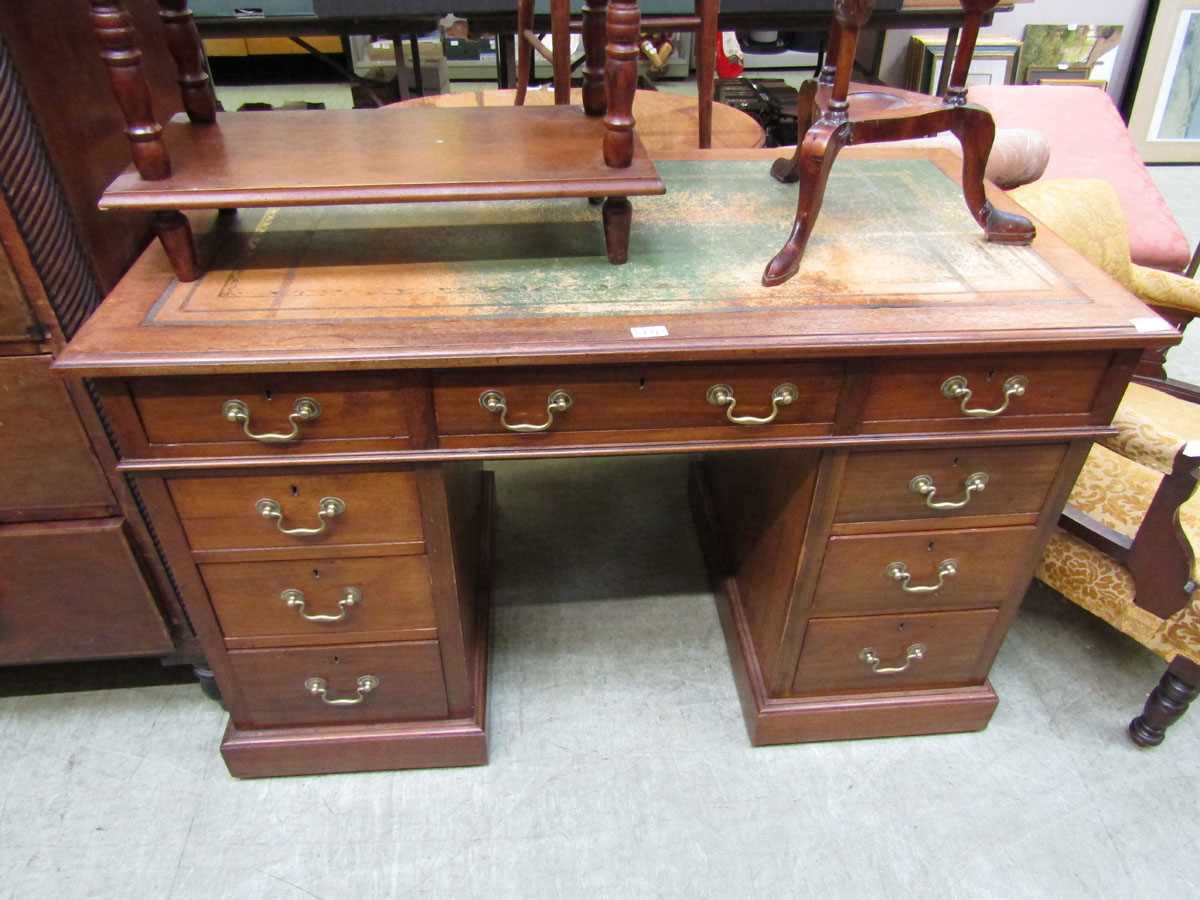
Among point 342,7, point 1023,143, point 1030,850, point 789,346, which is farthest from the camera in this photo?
point 342,7

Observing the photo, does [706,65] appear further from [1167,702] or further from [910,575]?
[1167,702]

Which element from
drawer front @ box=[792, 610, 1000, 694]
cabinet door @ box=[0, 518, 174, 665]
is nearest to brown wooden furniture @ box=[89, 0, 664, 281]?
cabinet door @ box=[0, 518, 174, 665]

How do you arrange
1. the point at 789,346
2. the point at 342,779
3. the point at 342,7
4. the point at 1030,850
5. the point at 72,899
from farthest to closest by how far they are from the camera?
the point at 342,7 → the point at 342,779 → the point at 1030,850 → the point at 72,899 → the point at 789,346

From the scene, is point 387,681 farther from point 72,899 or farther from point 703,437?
point 703,437

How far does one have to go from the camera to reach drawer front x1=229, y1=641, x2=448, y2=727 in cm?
155

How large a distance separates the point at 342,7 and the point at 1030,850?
136 inches

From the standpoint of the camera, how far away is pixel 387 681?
5.28 ft

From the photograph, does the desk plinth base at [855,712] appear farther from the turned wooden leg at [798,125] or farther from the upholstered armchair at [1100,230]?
the turned wooden leg at [798,125]

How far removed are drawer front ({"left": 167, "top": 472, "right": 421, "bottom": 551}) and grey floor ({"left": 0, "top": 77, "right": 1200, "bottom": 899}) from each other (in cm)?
60

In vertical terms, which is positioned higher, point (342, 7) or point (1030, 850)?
point (342, 7)

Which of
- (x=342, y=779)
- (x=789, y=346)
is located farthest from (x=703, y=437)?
(x=342, y=779)

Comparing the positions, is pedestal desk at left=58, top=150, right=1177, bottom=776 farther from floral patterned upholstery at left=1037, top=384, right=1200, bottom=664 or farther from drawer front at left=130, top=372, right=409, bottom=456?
floral patterned upholstery at left=1037, top=384, right=1200, bottom=664

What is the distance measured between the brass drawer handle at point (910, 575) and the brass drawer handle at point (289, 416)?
102cm

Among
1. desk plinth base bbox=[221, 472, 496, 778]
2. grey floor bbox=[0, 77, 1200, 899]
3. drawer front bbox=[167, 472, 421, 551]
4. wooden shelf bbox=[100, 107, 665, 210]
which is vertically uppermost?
wooden shelf bbox=[100, 107, 665, 210]
